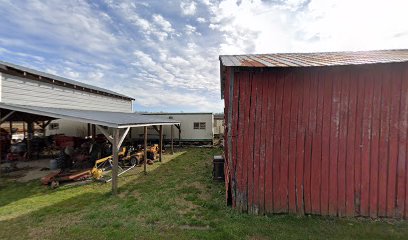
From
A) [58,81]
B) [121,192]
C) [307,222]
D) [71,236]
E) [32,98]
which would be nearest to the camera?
[71,236]

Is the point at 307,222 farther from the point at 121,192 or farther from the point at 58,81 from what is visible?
the point at 58,81

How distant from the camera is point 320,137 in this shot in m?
5.36

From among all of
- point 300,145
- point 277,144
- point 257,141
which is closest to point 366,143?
point 300,145

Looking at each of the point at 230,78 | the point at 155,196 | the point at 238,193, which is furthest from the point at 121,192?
the point at 230,78

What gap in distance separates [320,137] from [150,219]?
16.1 ft

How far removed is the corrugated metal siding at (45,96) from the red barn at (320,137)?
10723mm

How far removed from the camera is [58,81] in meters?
12.6

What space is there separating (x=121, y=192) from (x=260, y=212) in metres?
4.98

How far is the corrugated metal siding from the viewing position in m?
9.80

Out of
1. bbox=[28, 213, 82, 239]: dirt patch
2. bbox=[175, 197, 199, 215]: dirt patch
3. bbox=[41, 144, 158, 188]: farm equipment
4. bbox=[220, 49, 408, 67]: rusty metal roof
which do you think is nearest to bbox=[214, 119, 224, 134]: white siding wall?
bbox=[41, 144, 158, 188]: farm equipment

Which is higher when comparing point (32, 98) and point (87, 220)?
point (32, 98)

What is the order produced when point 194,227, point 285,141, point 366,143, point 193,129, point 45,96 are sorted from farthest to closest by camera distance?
point 193,129 < point 45,96 < point 285,141 < point 366,143 < point 194,227

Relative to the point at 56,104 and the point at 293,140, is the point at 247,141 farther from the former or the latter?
the point at 56,104

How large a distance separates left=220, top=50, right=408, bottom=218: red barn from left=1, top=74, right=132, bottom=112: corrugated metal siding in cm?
1072
